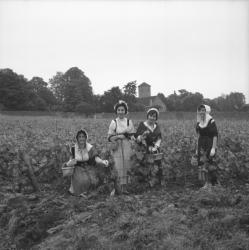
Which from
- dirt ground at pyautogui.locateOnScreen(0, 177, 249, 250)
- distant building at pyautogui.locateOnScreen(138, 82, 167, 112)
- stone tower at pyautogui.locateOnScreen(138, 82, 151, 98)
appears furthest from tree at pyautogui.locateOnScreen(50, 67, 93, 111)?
dirt ground at pyautogui.locateOnScreen(0, 177, 249, 250)

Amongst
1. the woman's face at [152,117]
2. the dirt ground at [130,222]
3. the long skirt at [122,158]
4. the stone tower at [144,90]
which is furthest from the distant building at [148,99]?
the dirt ground at [130,222]

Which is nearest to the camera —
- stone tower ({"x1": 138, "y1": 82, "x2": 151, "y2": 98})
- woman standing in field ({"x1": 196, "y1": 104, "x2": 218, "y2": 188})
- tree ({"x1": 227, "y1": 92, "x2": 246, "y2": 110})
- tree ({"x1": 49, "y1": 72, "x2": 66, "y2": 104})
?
woman standing in field ({"x1": 196, "y1": 104, "x2": 218, "y2": 188})

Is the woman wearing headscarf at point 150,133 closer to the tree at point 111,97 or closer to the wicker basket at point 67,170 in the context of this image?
the wicker basket at point 67,170

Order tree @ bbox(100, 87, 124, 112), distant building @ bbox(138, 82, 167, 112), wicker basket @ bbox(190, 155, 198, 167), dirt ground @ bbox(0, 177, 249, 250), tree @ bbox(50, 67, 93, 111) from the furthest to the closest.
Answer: distant building @ bbox(138, 82, 167, 112) → tree @ bbox(50, 67, 93, 111) → tree @ bbox(100, 87, 124, 112) → wicker basket @ bbox(190, 155, 198, 167) → dirt ground @ bbox(0, 177, 249, 250)

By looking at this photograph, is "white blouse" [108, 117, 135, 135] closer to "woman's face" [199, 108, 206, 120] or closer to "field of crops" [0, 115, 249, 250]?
"field of crops" [0, 115, 249, 250]

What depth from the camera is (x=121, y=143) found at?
5777 mm

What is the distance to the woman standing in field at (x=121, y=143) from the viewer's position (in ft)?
→ 18.9

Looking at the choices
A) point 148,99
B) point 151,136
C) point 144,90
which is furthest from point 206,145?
point 144,90

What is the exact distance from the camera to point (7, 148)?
24.5 feet

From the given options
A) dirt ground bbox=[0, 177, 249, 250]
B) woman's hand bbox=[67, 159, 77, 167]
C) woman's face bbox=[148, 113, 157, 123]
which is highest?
woman's face bbox=[148, 113, 157, 123]

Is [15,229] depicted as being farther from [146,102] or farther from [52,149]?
[146,102]

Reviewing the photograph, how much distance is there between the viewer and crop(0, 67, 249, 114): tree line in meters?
50.8

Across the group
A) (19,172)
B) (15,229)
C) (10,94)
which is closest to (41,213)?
(15,229)

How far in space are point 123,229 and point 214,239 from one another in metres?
0.95
